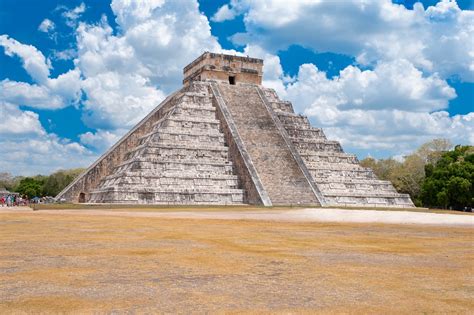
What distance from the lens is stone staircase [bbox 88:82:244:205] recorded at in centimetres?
2589

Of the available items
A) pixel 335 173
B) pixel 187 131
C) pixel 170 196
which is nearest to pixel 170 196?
pixel 170 196

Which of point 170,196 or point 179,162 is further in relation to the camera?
point 179,162

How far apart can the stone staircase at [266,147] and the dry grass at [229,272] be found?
15.5 metres

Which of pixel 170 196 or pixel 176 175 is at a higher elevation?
pixel 176 175

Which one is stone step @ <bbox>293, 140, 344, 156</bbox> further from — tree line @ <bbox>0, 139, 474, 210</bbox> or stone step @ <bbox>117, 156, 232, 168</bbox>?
tree line @ <bbox>0, 139, 474, 210</bbox>

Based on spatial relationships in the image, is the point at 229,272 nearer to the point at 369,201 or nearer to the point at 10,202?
the point at 369,201

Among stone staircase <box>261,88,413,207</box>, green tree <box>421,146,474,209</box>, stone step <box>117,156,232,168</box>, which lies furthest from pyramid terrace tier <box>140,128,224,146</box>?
green tree <box>421,146,474,209</box>

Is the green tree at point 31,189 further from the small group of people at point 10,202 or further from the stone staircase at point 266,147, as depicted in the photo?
the stone staircase at point 266,147

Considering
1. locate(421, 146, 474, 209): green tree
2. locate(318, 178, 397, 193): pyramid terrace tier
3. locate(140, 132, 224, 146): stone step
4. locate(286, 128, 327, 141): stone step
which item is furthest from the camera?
locate(421, 146, 474, 209): green tree

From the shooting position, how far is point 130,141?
112ft

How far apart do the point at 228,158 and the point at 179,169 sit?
10.7ft

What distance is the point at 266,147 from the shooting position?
98.9 feet

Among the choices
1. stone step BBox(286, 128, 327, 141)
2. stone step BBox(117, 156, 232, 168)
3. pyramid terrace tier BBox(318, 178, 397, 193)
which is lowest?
pyramid terrace tier BBox(318, 178, 397, 193)

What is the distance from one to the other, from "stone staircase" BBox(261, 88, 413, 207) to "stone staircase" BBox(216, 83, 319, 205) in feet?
3.57
